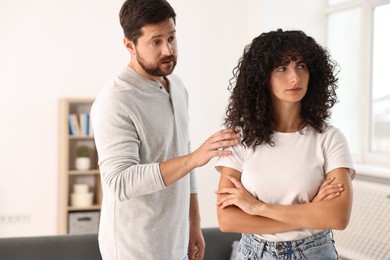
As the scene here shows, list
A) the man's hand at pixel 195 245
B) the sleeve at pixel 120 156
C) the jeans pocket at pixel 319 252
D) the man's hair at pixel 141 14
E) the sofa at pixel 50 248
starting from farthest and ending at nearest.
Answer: the sofa at pixel 50 248, the man's hand at pixel 195 245, the man's hair at pixel 141 14, the sleeve at pixel 120 156, the jeans pocket at pixel 319 252

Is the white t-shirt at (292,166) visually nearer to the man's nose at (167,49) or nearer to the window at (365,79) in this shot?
the man's nose at (167,49)

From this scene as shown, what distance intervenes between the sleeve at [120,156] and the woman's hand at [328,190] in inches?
20.8

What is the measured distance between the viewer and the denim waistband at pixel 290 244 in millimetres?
1681

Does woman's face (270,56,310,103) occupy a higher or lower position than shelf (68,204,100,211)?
higher

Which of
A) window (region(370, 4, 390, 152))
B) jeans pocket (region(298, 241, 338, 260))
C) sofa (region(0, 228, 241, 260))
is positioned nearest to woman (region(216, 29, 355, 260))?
jeans pocket (region(298, 241, 338, 260))

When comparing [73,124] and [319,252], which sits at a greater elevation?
[73,124]

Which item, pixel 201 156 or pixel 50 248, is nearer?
pixel 201 156

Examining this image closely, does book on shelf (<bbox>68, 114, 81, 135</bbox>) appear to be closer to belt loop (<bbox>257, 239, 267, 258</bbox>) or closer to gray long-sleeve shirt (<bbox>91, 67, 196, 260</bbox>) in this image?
gray long-sleeve shirt (<bbox>91, 67, 196, 260</bbox>)

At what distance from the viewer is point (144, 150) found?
6.77 feet

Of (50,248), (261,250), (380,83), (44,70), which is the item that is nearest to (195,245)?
(261,250)

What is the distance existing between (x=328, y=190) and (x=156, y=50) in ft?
2.74

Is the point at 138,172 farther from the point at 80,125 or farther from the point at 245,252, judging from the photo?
the point at 80,125

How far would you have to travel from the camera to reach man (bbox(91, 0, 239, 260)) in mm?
1953

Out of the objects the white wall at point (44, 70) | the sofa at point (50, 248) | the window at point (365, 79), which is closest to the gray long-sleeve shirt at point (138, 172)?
the sofa at point (50, 248)
